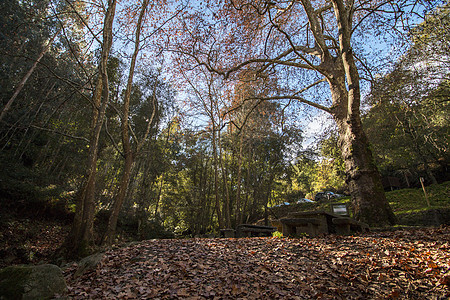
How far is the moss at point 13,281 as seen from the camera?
254 cm

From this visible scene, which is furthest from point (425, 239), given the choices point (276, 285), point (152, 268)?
point (152, 268)

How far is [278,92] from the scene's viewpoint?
35.4 ft

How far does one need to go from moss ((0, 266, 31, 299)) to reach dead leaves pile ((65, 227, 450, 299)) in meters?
0.59

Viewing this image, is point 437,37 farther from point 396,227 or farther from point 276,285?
point 276,285

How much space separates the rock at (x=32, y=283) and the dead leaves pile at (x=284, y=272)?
0.87 ft

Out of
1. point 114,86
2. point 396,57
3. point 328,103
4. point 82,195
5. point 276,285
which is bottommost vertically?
point 276,285

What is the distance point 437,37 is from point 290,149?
31.5ft

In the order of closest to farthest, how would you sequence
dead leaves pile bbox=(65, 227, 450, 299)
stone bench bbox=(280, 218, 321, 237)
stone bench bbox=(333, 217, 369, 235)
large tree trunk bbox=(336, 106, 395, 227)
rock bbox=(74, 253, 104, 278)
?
dead leaves pile bbox=(65, 227, 450, 299), rock bbox=(74, 253, 104, 278), stone bench bbox=(333, 217, 369, 235), stone bench bbox=(280, 218, 321, 237), large tree trunk bbox=(336, 106, 395, 227)

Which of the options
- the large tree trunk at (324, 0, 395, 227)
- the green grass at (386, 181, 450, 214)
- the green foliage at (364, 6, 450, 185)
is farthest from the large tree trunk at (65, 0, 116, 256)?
the green grass at (386, 181, 450, 214)

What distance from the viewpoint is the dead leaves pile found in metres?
2.67

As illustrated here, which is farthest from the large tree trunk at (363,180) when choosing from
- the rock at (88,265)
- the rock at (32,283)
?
the rock at (32,283)

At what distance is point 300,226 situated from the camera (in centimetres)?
561

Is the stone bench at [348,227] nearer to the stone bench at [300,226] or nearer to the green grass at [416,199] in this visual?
the stone bench at [300,226]

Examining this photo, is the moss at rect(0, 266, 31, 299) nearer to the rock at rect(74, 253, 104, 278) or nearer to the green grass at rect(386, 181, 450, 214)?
the rock at rect(74, 253, 104, 278)
